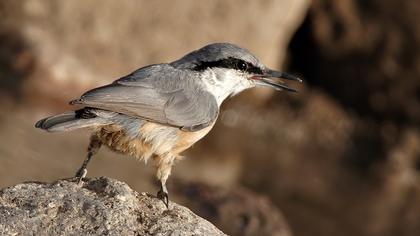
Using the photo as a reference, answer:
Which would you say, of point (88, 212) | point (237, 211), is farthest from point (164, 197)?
point (237, 211)

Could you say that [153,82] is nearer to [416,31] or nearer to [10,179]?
[10,179]

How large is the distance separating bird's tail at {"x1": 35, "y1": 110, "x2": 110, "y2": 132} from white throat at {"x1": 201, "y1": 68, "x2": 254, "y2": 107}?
51.8 inches

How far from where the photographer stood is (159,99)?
6992 millimetres

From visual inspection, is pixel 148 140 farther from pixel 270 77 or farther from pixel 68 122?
pixel 270 77

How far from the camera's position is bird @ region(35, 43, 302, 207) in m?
6.35

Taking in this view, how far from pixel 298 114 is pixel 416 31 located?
2324 mm

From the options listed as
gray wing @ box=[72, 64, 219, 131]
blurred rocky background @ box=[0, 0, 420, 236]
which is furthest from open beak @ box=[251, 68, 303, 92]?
blurred rocky background @ box=[0, 0, 420, 236]

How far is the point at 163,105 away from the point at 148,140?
0.47m

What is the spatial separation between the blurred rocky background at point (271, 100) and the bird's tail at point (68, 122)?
3.51 m

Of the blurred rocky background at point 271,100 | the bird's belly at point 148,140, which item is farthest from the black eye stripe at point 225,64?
the blurred rocky background at point 271,100

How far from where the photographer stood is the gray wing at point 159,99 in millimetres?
6457

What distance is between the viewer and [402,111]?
1495 centimetres

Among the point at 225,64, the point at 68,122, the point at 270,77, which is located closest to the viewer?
the point at 68,122

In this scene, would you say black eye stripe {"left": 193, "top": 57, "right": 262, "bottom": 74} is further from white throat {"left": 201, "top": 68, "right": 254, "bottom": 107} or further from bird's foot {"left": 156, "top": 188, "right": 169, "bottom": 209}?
bird's foot {"left": 156, "top": 188, "right": 169, "bottom": 209}
